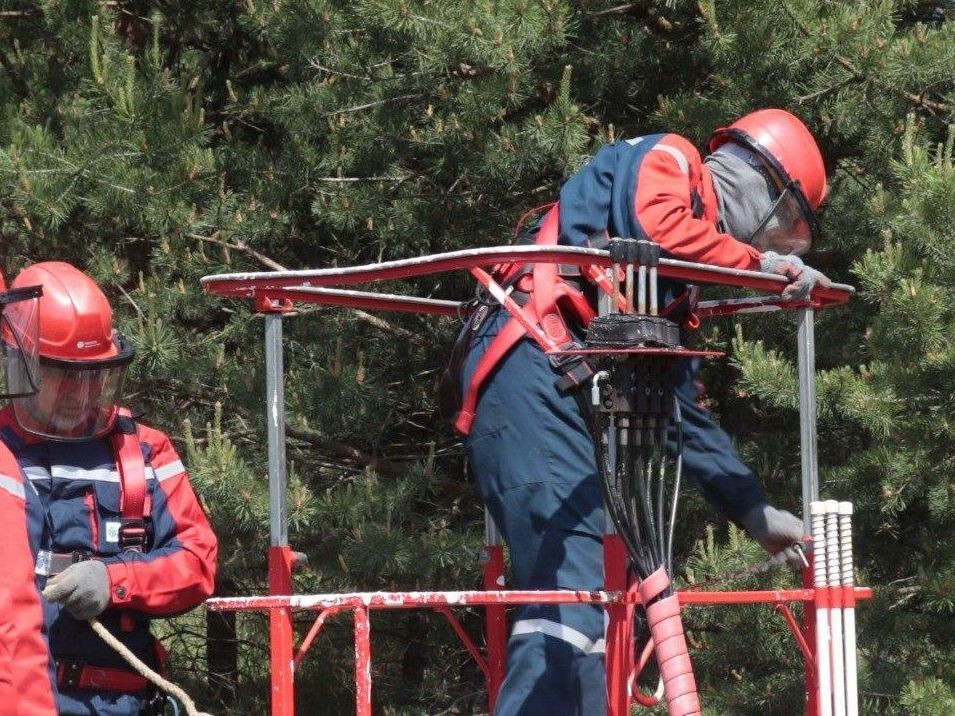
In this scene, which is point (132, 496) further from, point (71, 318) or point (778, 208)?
point (778, 208)

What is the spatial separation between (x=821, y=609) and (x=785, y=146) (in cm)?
129

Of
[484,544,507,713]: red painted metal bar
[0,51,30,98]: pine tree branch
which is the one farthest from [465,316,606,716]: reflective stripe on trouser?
[0,51,30,98]: pine tree branch

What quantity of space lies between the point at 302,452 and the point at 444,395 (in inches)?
97.5

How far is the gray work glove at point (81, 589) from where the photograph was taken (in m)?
3.51

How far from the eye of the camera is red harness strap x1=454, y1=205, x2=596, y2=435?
3365 millimetres

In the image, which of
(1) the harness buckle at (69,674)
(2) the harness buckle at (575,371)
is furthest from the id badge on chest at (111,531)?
(2) the harness buckle at (575,371)

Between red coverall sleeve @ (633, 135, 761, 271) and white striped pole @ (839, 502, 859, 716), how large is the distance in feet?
2.13

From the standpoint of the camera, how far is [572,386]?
3.25 meters

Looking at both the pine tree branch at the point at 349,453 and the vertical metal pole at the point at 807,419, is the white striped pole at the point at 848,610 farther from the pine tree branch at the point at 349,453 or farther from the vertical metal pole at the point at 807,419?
the pine tree branch at the point at 349,453

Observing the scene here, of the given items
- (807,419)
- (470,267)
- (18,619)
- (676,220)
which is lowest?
(18,619)

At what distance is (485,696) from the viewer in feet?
21.8

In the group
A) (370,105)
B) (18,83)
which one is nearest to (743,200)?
(370,105)

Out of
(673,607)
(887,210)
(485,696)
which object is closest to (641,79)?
(887,210)

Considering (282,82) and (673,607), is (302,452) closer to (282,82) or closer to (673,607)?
(282,82)
